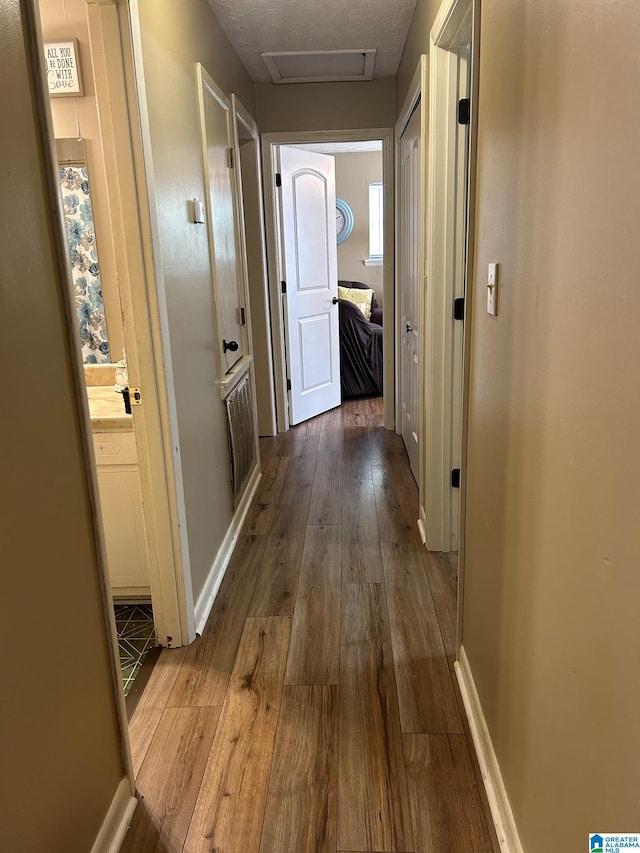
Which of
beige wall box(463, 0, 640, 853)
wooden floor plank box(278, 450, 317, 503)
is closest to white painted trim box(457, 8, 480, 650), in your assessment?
beige wall box(463, 0, 640, 853)

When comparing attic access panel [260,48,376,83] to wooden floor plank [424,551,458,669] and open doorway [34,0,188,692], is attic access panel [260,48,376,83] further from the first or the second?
wooden floor plank [424,551,458,669]

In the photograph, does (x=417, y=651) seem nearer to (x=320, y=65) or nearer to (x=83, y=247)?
(x=83, y=247)

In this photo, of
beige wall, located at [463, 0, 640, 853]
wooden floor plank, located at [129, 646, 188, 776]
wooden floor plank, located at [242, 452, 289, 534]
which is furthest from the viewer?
wooden floor plank, located at [242, 452, 289, 534]

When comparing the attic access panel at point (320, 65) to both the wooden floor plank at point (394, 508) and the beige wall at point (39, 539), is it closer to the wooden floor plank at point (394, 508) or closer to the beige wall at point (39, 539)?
the wooden floor plank at point (394, 508)

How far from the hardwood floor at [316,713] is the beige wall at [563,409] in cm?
29

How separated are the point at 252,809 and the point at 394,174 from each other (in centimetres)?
385

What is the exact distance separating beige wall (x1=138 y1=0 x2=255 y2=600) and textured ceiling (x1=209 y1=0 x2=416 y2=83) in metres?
0.21

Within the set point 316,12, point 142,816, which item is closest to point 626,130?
point 142,816

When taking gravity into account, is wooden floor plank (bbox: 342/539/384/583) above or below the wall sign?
below

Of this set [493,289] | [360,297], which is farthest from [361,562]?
[360,297]

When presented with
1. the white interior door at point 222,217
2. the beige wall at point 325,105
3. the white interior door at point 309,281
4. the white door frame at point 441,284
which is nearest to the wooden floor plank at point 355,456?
the white interior door at point 309,281

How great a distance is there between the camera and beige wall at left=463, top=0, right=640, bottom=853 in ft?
2.60

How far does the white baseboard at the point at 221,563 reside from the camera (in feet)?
7.78

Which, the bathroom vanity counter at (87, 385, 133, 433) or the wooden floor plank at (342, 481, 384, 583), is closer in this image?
the bathroom vanity counter at (87, 385, 133, 433)
